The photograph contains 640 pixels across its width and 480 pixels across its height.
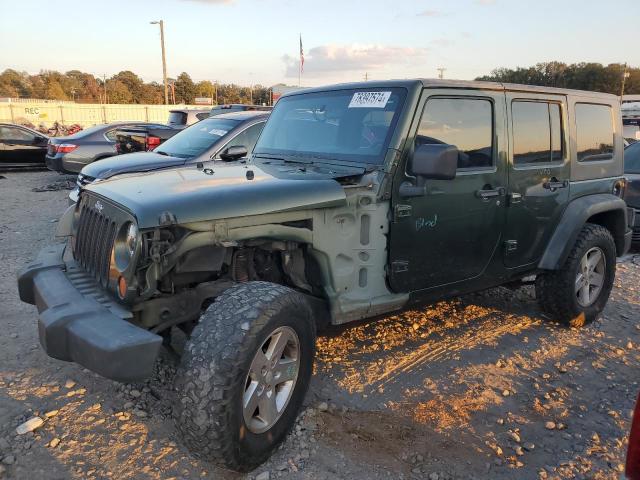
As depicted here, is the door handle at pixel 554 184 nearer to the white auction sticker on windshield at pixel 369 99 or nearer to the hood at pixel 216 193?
the white auction sticker on windshield at pixel 369 99

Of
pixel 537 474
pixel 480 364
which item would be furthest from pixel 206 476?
pixel 480 364

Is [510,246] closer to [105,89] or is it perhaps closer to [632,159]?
[632,159]

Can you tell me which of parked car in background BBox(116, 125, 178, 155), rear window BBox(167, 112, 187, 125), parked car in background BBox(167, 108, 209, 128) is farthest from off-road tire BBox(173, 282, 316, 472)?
rear window BBox(167, 112, 187, 125)

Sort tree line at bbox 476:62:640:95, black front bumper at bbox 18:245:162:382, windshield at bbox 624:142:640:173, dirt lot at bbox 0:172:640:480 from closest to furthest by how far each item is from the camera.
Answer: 1. black front bumper at bbox 18:245:162:382
2. dirt lot at bbox 0:172:640:480
3. windshield at bbox 624:142:640:173
4. tree line at bbox 476:62:640:95

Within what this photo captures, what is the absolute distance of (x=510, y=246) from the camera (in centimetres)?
412

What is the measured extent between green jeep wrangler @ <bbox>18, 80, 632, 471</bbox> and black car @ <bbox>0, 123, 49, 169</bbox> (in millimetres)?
12621

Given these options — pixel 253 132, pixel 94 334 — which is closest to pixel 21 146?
pixel 253 132

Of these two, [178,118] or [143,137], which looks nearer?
[143,137]

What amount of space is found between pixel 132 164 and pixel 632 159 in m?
7.32

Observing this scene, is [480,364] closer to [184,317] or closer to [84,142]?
[184,317]

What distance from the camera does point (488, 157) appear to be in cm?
386

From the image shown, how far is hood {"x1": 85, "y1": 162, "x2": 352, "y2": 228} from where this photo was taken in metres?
2.58

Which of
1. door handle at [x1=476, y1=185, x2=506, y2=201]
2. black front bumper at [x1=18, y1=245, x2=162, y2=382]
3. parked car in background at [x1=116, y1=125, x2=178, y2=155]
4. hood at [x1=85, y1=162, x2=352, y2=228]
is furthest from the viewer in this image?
parked car in background at [x1=116, y1=125, x2=178, y2=155]

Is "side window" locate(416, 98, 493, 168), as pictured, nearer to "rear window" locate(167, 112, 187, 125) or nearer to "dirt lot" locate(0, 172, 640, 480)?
"dirt lot" locate(0, 172, 640, 480)
